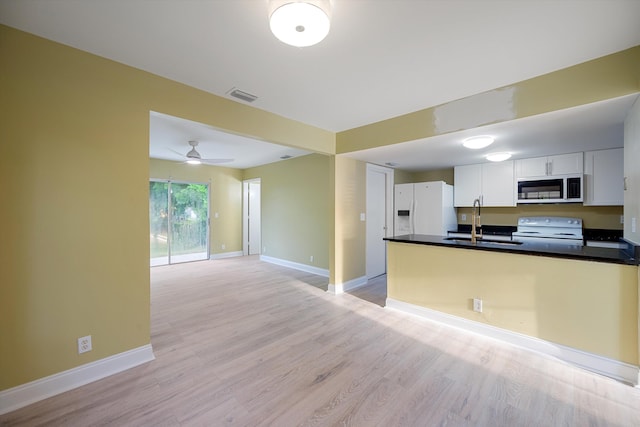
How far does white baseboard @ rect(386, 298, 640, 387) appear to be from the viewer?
6.76 ft

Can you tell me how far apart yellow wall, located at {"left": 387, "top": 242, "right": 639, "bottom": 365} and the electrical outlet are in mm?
3372

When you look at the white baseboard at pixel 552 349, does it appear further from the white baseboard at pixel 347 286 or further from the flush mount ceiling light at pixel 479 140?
the flush mount ceiling light at pixel 479 140

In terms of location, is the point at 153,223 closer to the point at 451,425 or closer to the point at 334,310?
the point at 334,310

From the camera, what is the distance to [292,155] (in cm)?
571

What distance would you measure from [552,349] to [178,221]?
7.35m

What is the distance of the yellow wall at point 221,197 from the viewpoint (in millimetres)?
6656

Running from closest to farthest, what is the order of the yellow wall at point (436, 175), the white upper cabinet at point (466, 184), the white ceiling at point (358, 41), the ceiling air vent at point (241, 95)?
the white ceiling at point (358, 41) → the ceiling air vent at point (241, 95) → the white upper cabinet at point (466, 184) → the yellow wall at point (436, 175)

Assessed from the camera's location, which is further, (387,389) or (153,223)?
(153,223)

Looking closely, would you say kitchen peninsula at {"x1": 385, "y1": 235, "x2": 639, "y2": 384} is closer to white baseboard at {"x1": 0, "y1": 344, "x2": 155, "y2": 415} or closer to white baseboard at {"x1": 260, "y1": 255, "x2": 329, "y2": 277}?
white baseboard at {"x1": 260, "y1": 255, "x2": 329, "y2": 277}

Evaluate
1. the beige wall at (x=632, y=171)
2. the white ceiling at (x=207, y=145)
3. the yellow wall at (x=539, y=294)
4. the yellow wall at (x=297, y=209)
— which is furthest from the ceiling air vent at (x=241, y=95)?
the beige wall at (x=632, y=171)

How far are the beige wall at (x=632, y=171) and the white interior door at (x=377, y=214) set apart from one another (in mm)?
3167

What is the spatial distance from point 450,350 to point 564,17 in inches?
110

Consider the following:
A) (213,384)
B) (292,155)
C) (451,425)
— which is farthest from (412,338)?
(292,155)

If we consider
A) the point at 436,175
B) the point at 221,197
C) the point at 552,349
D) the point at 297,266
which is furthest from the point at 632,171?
the point at 221,197
